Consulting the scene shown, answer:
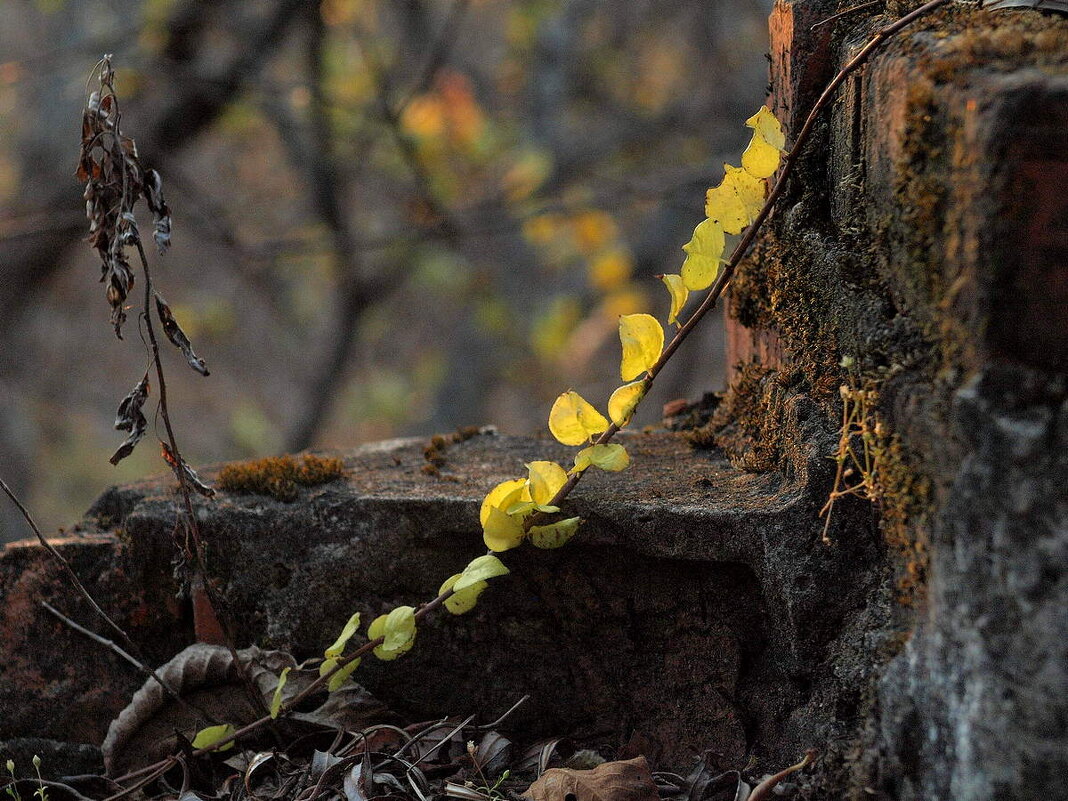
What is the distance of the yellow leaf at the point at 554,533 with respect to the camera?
4.73 ft

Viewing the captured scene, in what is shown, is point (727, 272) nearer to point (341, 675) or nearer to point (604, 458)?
point (604, 458)

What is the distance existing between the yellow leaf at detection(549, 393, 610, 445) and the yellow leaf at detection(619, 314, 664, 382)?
8cm

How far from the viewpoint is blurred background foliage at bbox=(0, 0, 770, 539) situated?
5266 millimetres

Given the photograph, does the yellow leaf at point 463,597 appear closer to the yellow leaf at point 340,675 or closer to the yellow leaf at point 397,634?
the yellow leaf at point 397,634

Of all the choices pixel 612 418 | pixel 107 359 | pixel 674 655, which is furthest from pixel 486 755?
pixel 107 359

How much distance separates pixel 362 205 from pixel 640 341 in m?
10.7

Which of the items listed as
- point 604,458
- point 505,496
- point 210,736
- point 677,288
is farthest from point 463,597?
point 677,288

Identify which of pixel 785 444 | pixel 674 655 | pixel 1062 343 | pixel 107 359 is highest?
pixel 107 359

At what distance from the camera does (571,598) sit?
157cm

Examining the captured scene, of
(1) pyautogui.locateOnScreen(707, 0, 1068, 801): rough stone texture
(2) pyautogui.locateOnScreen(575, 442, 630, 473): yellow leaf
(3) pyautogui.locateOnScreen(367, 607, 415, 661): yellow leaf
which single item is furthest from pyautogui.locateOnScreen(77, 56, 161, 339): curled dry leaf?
(1) pyautogui.locateOnScreen(707, 0, 1068, 801): rough stone texture

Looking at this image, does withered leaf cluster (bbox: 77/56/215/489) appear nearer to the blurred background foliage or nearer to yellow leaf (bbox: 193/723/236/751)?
yellow leaf (bbox: 193/723/236/751)

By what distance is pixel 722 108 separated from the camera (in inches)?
305

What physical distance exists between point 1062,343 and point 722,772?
78 centimetres

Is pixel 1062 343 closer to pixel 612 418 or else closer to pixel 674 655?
pixel 612 418
